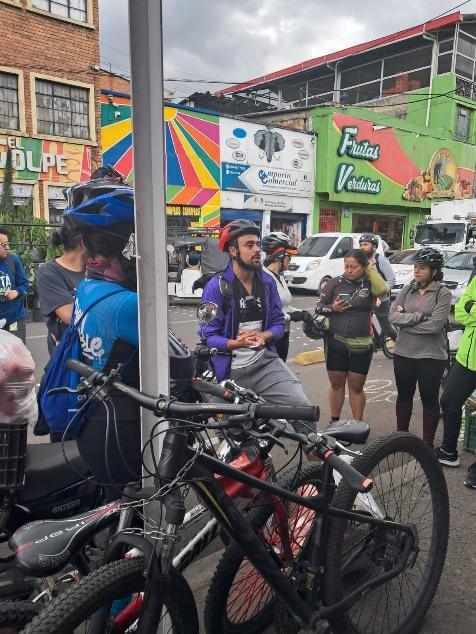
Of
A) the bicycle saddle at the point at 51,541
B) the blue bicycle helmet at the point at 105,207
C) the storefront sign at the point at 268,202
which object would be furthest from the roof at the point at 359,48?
the bicycle saddle at the point at 51,541

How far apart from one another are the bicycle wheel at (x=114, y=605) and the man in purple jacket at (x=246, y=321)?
6.28ft

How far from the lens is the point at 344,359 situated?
4.51 meters

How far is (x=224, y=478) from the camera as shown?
1803 mm

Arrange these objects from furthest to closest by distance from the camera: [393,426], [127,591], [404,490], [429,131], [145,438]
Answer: [429,131] → [393,426] → [404,490] → [145,438] → [127,591]

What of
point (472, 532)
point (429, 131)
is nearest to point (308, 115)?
point (429, 131)

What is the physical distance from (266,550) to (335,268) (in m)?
13.8

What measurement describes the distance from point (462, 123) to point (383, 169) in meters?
8.41

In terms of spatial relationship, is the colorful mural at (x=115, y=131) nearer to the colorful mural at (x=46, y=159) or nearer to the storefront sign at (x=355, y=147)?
the colorful mural at (x=46, y=159)

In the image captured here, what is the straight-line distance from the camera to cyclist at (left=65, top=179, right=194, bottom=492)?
1.93m

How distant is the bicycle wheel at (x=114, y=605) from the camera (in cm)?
129

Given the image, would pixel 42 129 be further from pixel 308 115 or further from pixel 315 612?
pixel 315 612

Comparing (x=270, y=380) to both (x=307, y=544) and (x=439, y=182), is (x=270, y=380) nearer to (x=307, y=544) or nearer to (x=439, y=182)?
(x=307, y=544)

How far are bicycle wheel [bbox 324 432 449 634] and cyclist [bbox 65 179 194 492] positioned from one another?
2.83 feet

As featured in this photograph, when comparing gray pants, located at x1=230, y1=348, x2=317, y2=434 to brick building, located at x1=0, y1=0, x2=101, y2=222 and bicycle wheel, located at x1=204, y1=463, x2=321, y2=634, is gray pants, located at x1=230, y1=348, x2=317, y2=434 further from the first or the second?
brick building, located at x1=0, y1=0, x2=101, y2=222
